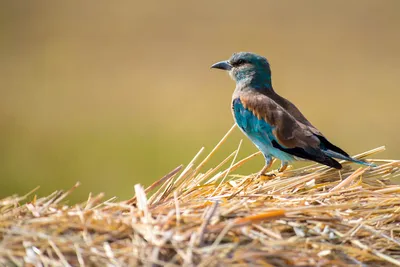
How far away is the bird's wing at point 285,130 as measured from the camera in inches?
233

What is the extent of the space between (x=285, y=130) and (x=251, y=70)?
2.92 feet

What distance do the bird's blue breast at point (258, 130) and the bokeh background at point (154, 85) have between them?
4.88 metres

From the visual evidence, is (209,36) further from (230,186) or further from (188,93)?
(230,186)

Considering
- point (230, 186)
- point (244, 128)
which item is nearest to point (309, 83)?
point (244, 128)

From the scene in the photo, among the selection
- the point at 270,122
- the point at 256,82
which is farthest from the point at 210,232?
the point at 256,82

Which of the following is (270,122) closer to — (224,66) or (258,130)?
(258,130)

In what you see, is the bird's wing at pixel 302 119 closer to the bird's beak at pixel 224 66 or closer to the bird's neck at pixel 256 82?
the bird's neck at pixel 256 82

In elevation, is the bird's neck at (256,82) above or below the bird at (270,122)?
above

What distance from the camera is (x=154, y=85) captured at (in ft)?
53.5

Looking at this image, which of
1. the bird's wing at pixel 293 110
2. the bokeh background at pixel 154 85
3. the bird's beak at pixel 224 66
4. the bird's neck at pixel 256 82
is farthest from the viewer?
the bokeh background at pixel 154 85

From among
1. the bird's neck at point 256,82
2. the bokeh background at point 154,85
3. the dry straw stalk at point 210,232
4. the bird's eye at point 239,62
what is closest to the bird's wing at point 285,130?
the bird's neck at point 256,82

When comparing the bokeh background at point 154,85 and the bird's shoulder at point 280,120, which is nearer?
the bird's shoulder at point 280,120

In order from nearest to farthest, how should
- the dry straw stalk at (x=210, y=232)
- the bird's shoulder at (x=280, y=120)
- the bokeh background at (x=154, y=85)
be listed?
1. the dry straw stalk at (x=210, y=232)
2. the bird's shoulder at (x=280, y=120)
3. the bokeh background at (x=154, y=85)

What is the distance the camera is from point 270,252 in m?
3.87
